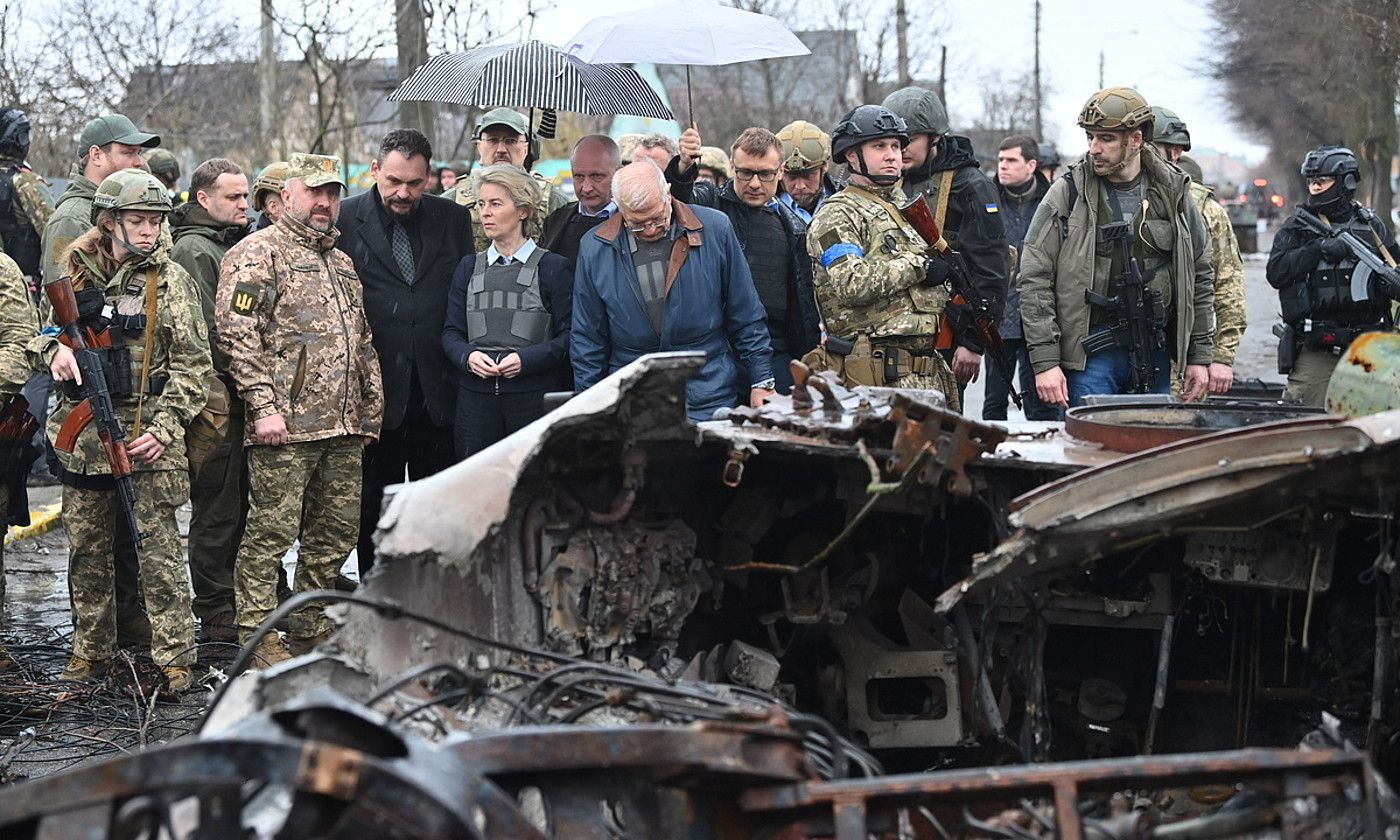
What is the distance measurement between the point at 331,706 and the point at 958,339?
4.80 meters

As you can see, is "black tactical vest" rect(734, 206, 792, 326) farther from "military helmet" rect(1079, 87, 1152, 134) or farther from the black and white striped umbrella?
"military helmet" rect(1079, 87, 1152, 134)

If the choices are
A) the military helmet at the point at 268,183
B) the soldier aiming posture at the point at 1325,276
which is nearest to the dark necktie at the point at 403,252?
the military helmet at the point at 268,183

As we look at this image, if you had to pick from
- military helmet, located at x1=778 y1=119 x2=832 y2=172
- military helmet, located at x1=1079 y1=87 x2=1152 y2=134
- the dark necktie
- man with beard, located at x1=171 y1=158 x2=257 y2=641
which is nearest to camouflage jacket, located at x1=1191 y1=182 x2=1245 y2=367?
military helmet, located at x1=1079 y1=87 x2=1152 y2=134

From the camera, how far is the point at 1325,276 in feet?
28.0

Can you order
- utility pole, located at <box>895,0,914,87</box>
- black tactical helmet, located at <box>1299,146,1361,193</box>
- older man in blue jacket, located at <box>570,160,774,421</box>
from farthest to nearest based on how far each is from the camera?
1. utility pole, located at <box>895,0,914,87</box>
2. black tactical helmet, located at <box>1299,146,1361,193</box>
3. older man in blue jacket, located at <box>570,160,774,421</box>

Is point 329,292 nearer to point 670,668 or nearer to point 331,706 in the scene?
point 670,668

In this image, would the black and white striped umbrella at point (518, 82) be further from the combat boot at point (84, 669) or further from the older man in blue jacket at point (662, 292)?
the combat boot at point (84, 669)

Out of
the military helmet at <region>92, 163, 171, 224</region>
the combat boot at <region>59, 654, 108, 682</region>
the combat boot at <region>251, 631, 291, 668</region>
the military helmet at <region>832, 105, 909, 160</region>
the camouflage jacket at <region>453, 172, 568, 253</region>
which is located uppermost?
the military helmet at <region>832, 105, 909, 160</region>

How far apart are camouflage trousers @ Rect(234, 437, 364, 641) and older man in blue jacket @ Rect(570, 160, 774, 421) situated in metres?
1.24

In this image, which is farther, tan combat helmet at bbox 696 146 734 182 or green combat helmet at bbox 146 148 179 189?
tan combat helmet at bbox 696 146 734 182

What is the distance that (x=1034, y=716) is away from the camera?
403cm

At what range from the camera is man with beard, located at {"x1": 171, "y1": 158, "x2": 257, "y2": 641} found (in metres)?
7.11

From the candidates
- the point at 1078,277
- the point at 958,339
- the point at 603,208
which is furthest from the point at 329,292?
the point at 1078,277


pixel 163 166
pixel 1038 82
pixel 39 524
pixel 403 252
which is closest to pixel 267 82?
pixel 39 524
